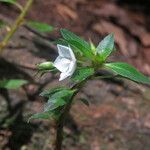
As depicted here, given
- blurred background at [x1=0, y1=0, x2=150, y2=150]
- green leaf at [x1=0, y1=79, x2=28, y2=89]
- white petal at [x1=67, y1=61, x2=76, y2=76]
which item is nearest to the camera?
white petal at [x1=67, y1=61, x2=76, y2=76]

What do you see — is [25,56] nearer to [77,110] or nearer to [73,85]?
[77,110]

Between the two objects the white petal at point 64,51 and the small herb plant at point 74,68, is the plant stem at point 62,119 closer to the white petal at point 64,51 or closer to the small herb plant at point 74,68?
the small herb plant at point 74,68

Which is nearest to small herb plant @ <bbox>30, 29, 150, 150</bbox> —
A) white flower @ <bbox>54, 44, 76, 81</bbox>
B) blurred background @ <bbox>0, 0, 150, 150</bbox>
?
white flower @ <bbox>54, 44, 76, 81</bbox>

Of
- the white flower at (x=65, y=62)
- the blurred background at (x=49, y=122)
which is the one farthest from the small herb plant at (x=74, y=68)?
the blurred background at (x=49, y=122)

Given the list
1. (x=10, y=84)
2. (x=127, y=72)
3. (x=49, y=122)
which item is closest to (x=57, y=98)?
(x=127, y=72)

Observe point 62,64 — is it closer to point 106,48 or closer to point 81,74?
point 81,74

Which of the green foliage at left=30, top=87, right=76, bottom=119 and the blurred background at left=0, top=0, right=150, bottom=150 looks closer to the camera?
the green foliage at left=30, top=87, right=76, bottom=119

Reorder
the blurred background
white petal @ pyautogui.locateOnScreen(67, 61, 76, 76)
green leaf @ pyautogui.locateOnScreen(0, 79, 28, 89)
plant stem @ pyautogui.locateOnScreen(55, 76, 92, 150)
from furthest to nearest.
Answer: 1. the blurred background
2. green leaf @ pyautogui.locateOnScreen(0, 79, 28, 89)
3. plant stem @ pyautogui.locateOnScreen(55, 76, 92, 150)
4. white petal @ pyautogui.locateOnScreen(67, 61, 76, 76)

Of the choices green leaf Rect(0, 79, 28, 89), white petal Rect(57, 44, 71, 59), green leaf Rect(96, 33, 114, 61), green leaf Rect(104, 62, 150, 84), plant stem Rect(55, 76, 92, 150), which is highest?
white petal Rect(57, 44, 71, 59)

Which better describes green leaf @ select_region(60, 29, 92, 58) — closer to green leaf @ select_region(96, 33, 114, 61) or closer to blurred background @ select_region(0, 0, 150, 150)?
green leaf @ select_region(96, 33, 114, 61)

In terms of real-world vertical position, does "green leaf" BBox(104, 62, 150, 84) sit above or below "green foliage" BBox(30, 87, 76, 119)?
above
